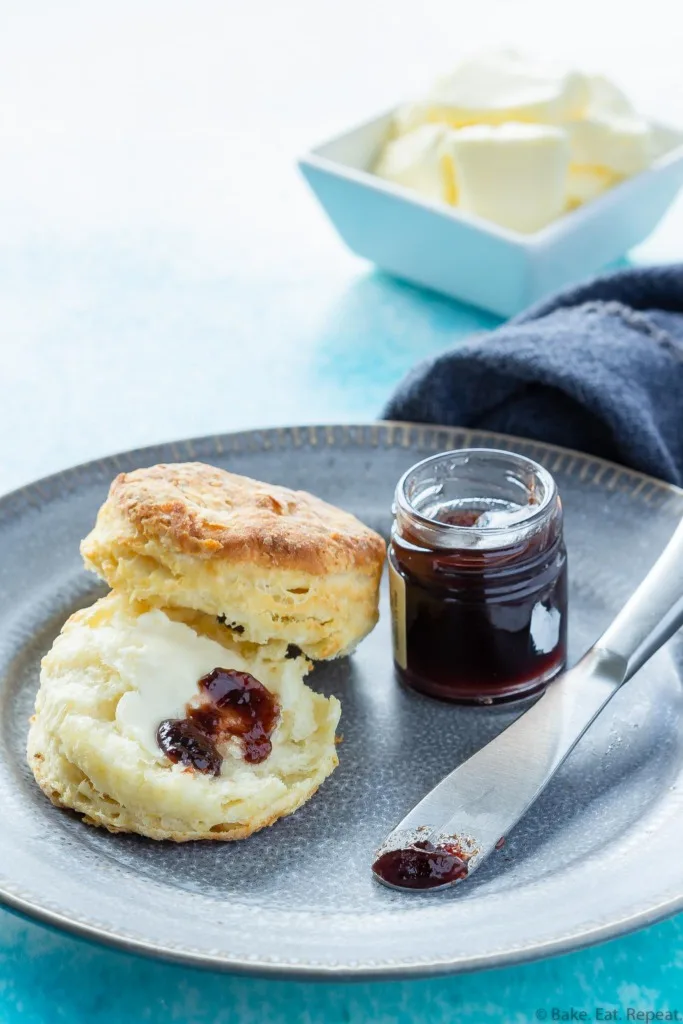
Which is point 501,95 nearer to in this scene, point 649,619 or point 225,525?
point 649,619

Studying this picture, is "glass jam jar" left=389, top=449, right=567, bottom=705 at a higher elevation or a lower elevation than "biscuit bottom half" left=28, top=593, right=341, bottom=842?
higher

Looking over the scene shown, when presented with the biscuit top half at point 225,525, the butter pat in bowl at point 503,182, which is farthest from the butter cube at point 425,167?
the biscuit top half at point 225,525

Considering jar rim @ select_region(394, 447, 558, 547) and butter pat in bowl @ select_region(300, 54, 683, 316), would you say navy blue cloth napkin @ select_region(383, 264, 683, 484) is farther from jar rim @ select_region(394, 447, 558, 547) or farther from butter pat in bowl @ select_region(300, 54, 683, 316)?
butter pat in bowl @ select_region(300, 54, 683, 316)

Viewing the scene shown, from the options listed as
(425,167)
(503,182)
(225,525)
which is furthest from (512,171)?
(225,525)

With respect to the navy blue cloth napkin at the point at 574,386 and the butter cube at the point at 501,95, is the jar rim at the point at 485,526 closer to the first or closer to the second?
the navy blue cloth napkin at the point at 574,386

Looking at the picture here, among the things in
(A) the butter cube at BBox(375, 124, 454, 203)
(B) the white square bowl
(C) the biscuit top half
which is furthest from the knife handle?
(A) the butter cube at BBox(375, 124, 454, 203)

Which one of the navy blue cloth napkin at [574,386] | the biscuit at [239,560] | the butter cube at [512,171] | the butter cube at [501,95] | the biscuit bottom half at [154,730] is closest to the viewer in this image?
the biscuit bottom half at [154,730]
